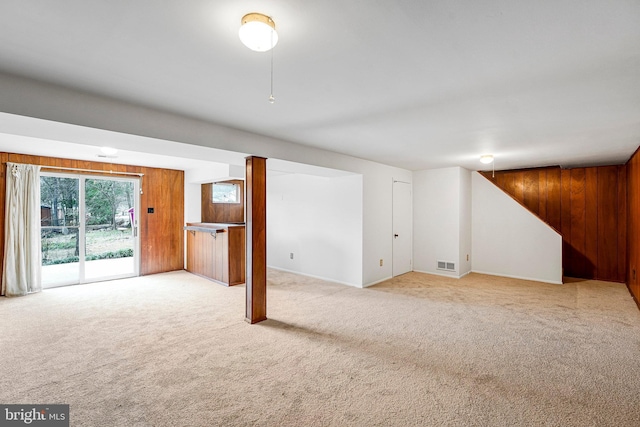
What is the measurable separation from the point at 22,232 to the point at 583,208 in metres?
10.2

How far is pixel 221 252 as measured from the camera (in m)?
5.56

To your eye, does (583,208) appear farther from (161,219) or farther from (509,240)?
(161,219)

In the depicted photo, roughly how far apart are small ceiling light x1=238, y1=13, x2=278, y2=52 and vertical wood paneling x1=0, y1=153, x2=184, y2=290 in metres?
5.61

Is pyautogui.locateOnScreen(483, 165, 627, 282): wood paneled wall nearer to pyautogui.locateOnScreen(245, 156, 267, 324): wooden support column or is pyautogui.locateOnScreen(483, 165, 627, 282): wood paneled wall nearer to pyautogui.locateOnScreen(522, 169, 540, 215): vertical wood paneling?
pyautogui.locateOnScreen(522, 169, 540, 215): vertical wood paneling

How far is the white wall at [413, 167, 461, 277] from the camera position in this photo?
6070 mm

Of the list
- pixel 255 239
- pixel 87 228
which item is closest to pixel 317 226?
pixel 255 239

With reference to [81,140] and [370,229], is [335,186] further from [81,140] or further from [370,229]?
[81,140]

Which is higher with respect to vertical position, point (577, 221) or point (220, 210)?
point (220, 210)

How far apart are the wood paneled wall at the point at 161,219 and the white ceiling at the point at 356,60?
4018 millimetres

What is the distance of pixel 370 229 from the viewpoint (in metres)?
5.42

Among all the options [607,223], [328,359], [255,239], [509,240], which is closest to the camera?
[328,359]

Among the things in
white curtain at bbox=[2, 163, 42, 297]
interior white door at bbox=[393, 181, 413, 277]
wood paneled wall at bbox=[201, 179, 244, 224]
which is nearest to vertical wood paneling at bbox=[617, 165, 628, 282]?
interior white door at bbox=[393, 181, 413, 277]

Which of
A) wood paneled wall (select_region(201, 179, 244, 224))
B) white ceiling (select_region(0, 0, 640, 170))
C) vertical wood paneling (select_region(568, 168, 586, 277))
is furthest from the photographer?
wood paneled wall (select_region(201, 179, 244, 224))

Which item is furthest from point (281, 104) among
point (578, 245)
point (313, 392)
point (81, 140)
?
point (578, 245)
